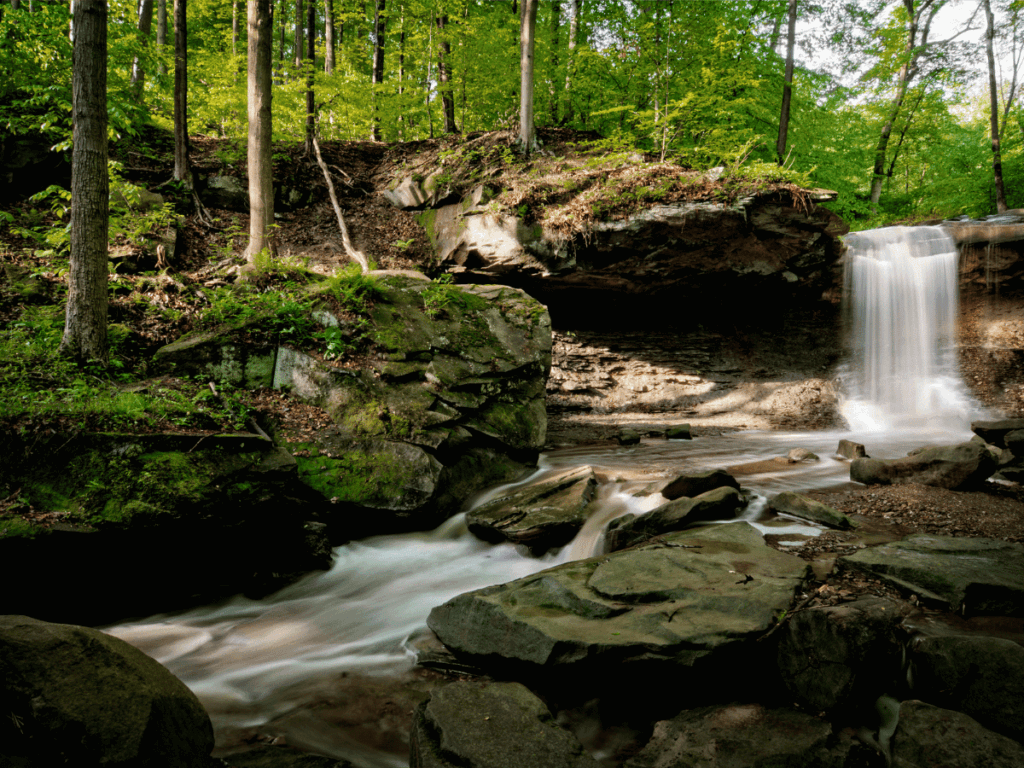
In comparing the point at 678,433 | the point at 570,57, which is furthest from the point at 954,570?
the point at 570,57

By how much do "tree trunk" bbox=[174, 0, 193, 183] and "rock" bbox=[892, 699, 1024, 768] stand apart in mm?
13362

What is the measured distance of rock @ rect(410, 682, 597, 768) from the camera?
242cm

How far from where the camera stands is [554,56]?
16.8 m

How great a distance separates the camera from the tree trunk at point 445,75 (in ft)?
47.3

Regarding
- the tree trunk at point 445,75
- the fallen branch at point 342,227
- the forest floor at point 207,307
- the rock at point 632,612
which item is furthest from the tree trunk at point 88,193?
the tree trunk at point 445,75

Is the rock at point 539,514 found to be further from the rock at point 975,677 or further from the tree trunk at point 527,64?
the tree trunk at point 527,64

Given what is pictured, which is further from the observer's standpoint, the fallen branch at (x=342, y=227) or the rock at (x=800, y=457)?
the fallen branch at (x=342, y=227)

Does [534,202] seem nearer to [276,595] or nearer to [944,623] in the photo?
[276,595]

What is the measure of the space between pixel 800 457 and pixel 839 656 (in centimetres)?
621

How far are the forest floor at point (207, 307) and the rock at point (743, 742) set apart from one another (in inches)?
54.7

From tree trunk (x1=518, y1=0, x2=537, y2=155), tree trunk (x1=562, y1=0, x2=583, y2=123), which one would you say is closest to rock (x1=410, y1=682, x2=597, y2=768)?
tree trunk (x1=518, y1=0, x2=537, y2=155)

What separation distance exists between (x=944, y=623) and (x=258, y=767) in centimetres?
408

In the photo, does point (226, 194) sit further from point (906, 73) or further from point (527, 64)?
point (906, 73)

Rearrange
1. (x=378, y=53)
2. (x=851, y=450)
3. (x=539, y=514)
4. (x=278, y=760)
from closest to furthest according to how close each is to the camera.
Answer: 1. (x=278, y=760)
2. (x=539, y=514)
3. (x=851, y=450)
4. (x=378, y=53)
